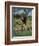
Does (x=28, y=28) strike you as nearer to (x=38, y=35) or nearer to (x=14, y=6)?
(x=38, y=35)

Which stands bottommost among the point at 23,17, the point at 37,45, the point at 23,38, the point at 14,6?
the point at 37,45

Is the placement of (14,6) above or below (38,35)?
above

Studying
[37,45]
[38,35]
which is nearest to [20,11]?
[38,35]

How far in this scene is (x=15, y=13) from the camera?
1.42 metres

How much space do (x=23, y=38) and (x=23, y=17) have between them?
291 millimetres

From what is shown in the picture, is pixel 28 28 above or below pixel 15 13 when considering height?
below

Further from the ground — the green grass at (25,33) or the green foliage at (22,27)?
the green foliage at (22,27)

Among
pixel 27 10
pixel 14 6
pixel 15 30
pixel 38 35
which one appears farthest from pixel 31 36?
pixel 14 6

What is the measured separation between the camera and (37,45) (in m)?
1.48

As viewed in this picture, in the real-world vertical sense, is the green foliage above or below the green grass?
above

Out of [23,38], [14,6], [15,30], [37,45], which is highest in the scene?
[14,6]

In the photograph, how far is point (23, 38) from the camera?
1.43 metres

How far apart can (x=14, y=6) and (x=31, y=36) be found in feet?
1.58

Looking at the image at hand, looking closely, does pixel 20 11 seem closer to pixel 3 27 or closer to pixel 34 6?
pixel 34 6
